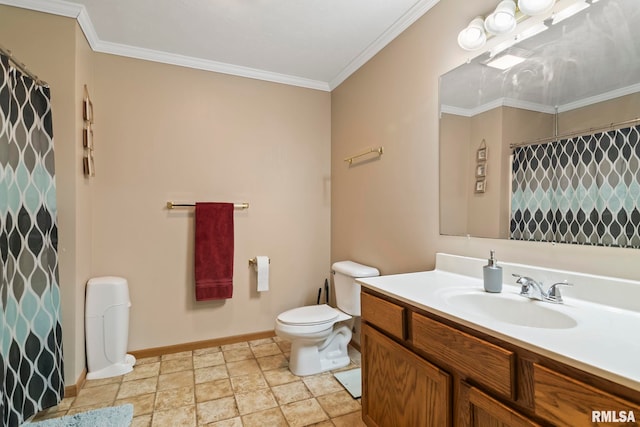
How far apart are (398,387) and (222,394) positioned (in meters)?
1.23

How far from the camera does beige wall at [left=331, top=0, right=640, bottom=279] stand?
1.54 m

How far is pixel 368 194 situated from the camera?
8.30 feet

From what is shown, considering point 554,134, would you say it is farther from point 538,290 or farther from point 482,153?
point 538,290

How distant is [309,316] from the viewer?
90.2 inches

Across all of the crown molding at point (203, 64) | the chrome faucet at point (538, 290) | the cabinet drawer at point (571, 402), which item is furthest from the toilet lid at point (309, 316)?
the crown molding at point (203, 64)

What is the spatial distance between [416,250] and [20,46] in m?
2.70

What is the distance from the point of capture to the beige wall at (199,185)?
8.07ft

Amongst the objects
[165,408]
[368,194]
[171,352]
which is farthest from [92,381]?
[368,194]

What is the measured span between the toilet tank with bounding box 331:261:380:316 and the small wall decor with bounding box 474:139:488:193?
995 mm

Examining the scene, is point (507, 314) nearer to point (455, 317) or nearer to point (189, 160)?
point (455, 317)

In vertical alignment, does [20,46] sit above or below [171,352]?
above

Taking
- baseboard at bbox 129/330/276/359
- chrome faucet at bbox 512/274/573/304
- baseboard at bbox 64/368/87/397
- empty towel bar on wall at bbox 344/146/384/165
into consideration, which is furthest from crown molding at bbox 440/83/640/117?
baseboard at bbox 64/368/87/397

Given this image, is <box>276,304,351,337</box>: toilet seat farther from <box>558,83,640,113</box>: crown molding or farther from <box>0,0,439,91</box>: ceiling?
<box>0,0,439,91</box>: ceiling

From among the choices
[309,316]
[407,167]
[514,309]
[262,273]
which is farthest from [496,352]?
[262,273]
